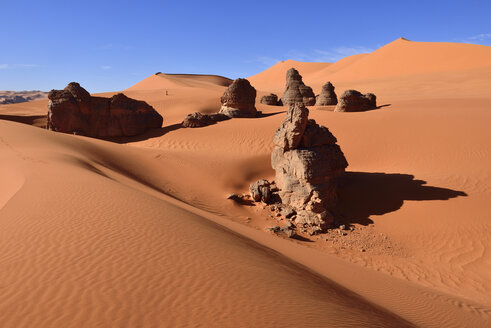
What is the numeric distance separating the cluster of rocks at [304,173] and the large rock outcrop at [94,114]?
42.0ft

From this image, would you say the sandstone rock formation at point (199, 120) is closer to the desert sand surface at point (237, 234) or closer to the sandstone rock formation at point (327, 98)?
the desert sand surface at point (237, 234)

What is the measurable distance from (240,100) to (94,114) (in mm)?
9983

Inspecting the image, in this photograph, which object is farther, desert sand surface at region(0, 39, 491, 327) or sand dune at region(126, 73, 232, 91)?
sand dune at region(126, 73, 232, 91)

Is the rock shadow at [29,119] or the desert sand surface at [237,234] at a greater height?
the rock shadow at [29,119]

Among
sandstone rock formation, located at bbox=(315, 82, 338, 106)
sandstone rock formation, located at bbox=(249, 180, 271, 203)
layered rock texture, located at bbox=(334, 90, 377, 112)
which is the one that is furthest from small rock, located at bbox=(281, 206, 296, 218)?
sandstone rock formation, located at bbox=(315, 82, 338, 106)

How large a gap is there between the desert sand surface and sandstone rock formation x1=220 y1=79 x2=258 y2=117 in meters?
2.41

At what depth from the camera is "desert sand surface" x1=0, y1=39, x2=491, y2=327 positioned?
2.85m

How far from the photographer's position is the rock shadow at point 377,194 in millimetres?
9734

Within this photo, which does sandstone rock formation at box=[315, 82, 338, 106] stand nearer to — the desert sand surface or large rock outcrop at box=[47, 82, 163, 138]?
the desert sand surface

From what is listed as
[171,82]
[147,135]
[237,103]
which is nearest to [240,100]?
[237,103]

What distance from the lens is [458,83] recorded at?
35.7 m

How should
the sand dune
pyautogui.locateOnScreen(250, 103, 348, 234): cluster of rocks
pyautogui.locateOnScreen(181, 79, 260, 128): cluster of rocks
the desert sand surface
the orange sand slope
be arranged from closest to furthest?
the desert sand surface, pyautogui.locateOnScreen(250, 103, 348, 234): cluster of rocks, pyautogui.locateOnScreen(181, 79, 260, 128): cluster of rocks, the orange sand slope, the sand dune

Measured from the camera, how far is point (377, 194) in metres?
10.4

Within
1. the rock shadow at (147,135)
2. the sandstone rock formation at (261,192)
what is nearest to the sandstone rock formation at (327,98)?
the rock shadow at (147,135)
